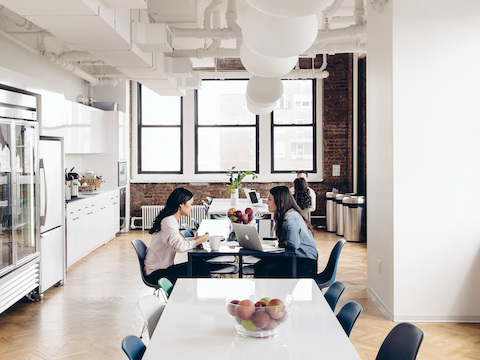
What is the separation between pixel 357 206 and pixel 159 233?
591 centimetres

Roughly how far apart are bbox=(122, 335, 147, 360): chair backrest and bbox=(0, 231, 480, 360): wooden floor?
6.56 feet

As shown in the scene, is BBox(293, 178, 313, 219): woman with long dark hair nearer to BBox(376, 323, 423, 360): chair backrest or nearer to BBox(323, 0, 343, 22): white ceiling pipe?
BBox(323, 0, 343, 22): white ceiling pipe

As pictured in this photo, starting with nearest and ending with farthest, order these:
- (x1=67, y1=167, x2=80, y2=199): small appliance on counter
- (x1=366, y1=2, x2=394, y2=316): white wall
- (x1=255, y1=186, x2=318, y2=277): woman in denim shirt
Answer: (x1=255, y1=186, x2=318, y2=277): woman in denim shirt
(x1=366, y1=2, x2=394, y2=316): white wall
(x1=67, y1=167, x2=80, y2=199): small appliance on counter

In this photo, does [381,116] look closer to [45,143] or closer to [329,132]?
[45,143]

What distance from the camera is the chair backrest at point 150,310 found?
284 cm

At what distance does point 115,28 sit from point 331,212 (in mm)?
7089

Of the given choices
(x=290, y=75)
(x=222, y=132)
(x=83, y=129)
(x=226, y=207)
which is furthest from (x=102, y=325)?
(x=222, y=132)

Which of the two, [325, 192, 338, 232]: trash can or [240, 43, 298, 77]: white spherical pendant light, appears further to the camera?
[325, 192, 338, 232]: trash can

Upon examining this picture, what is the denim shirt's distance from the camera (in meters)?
4.86

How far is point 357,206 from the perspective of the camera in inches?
396

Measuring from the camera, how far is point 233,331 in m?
2.53

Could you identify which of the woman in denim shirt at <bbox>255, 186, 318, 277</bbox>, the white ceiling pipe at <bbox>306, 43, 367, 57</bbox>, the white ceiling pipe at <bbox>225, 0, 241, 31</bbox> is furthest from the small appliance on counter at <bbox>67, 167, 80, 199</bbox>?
the woman in denim shirt at <bbox>255, 186, 318, 277</bbox>

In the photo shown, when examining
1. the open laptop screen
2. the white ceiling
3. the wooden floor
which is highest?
the white ceiling

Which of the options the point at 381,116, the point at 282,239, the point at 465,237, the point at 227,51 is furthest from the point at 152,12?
the point at 465,237
